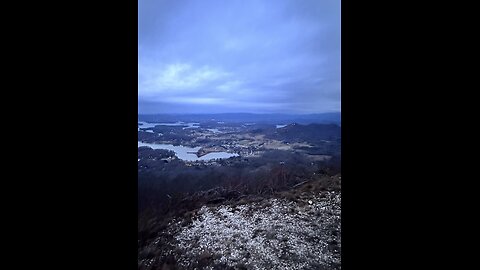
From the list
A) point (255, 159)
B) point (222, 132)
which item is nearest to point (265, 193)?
point (255, 159)
